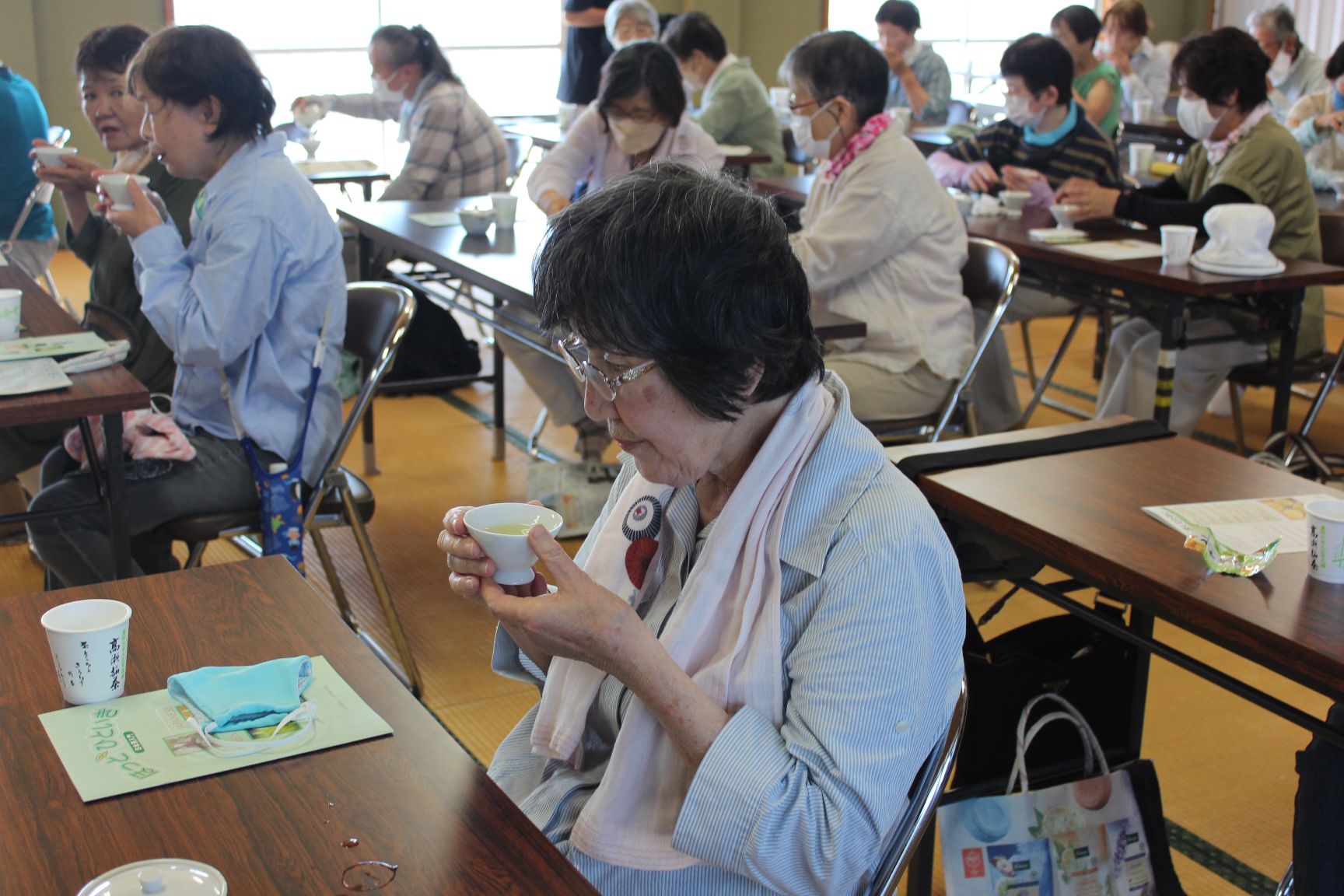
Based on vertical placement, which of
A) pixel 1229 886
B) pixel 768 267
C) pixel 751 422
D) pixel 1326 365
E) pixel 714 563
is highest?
pixel 768 267

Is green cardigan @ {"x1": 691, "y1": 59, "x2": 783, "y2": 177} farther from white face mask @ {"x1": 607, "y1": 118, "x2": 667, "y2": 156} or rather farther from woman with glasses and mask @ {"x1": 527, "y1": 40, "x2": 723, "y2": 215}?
white face mask @ {"x1": 607, "y1": 118, "x2": 667, "y2": 156}

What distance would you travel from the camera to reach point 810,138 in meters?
3.11

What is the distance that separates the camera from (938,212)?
2963 mm

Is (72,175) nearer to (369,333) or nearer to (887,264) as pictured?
(369,333)

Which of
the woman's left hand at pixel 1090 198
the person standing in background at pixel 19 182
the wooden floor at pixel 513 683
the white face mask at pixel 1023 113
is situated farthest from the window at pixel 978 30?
the person standing in background at pixel 19 182

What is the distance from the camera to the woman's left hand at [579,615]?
1.06 metres

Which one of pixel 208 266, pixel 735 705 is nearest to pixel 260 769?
pixel 735 705

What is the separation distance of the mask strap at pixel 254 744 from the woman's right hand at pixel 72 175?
2.26m

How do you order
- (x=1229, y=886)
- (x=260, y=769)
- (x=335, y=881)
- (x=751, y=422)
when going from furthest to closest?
1. (x=1229, y=886)
2. (x=751, y=422)
3. (x=260, y=769)
4. (x=335, y=881)

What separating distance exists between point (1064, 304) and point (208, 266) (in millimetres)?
2766

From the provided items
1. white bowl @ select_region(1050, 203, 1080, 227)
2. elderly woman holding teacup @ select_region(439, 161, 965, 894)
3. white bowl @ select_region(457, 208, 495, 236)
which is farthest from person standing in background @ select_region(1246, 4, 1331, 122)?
elderly woman holding teacup @ select_region(439, 161, 965, 894)

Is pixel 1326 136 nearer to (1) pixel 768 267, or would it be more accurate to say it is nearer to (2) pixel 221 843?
(1) pixel 768 267

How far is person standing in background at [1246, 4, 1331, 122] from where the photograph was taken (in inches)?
295

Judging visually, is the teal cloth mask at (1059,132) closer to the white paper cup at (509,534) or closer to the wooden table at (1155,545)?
the wooden table at (1155,545)
